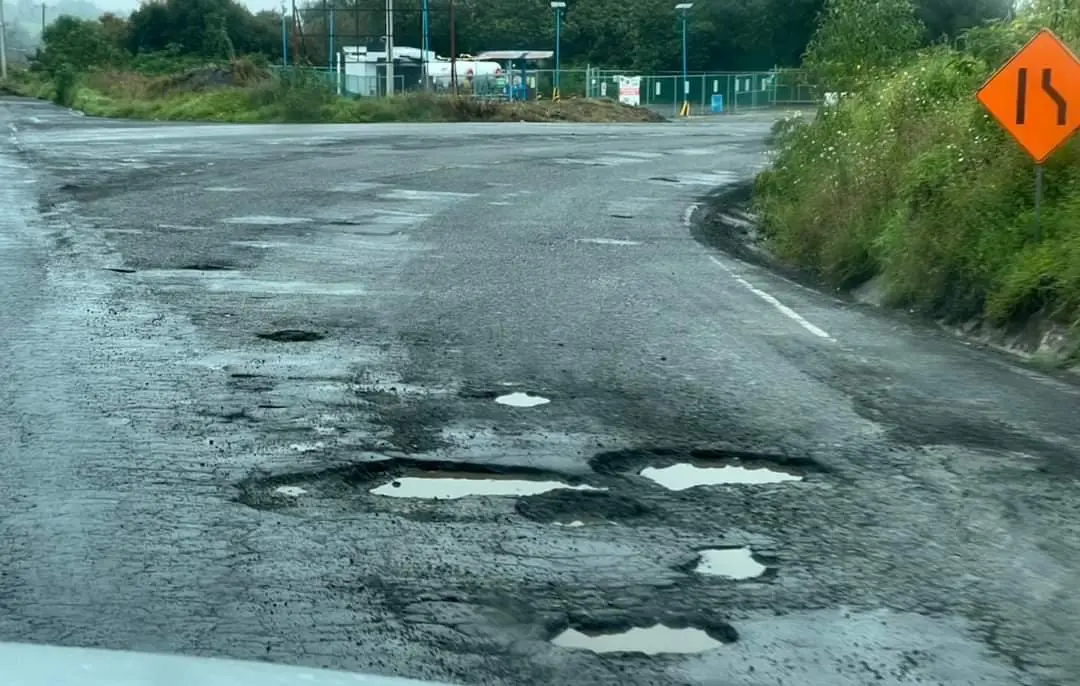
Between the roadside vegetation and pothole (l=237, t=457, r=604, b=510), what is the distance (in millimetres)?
5892

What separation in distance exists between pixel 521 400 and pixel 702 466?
170cm

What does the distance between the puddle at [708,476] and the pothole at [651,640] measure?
1.92 m

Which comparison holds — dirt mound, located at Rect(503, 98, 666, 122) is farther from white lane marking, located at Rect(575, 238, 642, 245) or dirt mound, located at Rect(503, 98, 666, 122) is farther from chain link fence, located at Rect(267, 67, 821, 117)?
white lane marking, located at Rect(575, 238, 642, 245)

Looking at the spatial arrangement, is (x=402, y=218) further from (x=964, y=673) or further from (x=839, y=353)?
(x=964, y=673)

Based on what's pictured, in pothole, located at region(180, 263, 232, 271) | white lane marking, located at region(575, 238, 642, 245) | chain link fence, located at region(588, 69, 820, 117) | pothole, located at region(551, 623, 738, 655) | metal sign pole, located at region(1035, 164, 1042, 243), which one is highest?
chain link fence, located at region(588, 69, 820, 117)

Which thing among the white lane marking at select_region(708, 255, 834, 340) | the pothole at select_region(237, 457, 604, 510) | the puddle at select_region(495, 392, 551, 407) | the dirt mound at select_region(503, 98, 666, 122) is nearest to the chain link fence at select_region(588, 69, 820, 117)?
the dirt mound at select_region(503, 98, 666, 122)

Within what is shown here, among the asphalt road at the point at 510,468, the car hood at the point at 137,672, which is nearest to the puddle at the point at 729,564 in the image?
the asphalt road at the point at 510,468

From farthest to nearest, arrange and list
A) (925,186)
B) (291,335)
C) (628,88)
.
A: (628,88)
(925,186)
(291,335)

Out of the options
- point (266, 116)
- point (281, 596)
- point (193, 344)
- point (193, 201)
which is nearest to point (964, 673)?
point (281, 596)

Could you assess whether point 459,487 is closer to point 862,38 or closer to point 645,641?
point 645,641

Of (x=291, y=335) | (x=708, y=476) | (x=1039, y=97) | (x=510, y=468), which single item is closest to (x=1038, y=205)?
(x=1039, y=97)

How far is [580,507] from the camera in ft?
22.3

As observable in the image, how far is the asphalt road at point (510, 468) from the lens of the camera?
17.2ft

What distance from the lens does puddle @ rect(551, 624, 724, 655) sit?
5.12 meters
